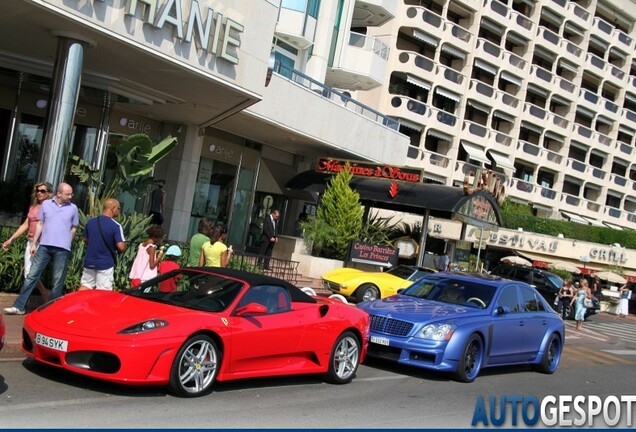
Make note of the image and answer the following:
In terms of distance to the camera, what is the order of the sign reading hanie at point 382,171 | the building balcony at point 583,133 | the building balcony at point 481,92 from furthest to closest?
the building balcony at point 583,133 → the building balcony at point 481,92 → the sign reading hanie at point 382,171

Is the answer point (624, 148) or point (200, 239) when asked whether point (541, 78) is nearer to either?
point (624, 148)

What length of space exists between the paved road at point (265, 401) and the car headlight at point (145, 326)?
64cm

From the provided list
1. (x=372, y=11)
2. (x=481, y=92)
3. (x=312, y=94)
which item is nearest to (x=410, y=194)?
(x=312, y=94)

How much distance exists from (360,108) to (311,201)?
440cm

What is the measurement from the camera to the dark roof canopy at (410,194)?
23.3 m

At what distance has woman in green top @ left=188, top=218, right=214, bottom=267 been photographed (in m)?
11.9

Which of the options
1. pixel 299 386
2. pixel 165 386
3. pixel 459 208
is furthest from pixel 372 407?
pixel 459 208

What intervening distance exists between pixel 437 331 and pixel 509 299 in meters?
2.08

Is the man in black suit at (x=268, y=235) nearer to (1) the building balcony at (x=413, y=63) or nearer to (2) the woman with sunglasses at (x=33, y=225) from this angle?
(2) the woman with sunglasses at (x=33, y=225)

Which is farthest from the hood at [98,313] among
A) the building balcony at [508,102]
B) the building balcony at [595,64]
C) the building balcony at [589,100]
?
the building balcony at [595,64]

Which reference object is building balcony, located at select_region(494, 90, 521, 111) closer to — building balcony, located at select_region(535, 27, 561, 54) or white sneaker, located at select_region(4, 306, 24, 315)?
building balcony, located at select_region(535, 27, 561, 54)

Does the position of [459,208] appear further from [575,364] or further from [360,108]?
[575,364]

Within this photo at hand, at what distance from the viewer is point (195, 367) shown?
7.64m

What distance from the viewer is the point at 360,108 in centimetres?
2520
